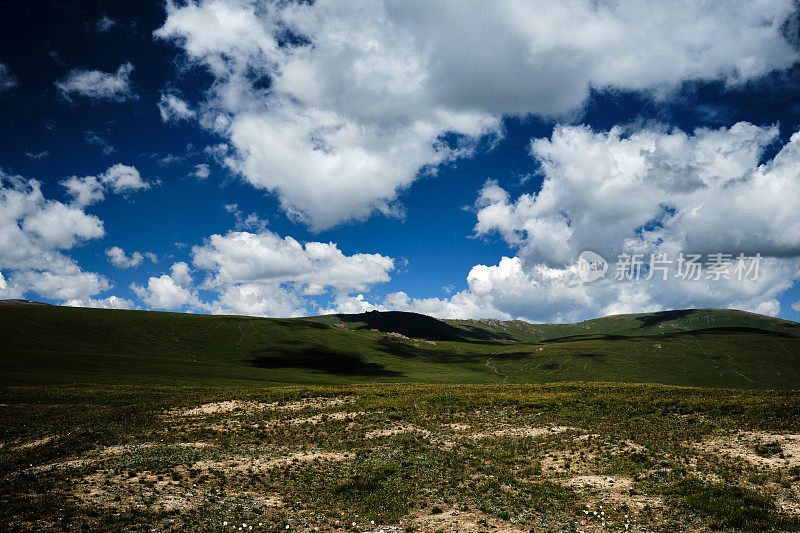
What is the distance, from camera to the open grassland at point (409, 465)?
19391 mm

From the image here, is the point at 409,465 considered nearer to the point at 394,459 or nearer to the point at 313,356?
the point at 394,459

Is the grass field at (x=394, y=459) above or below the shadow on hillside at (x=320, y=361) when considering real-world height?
above

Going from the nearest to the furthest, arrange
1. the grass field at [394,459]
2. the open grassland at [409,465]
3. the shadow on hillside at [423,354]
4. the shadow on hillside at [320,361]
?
1. the open grassland at [409,465]
2. the grass field at [394,459]
3. the shadow on hillside at [320,361]
4. the shadow on hillside at [423,354]

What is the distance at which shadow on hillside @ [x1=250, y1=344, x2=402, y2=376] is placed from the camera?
131 metres

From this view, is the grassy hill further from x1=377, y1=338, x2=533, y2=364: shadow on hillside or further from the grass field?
the grass field

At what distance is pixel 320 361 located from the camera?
146m

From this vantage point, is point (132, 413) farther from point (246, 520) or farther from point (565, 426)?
point (565, 426)

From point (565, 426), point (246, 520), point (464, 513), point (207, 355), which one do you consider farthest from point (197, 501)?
point (207, 355)

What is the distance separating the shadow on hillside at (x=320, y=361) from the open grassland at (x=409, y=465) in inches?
3343

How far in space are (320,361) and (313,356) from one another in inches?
336

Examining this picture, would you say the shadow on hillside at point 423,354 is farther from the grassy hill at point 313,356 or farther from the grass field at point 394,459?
the grass field at point 394,459

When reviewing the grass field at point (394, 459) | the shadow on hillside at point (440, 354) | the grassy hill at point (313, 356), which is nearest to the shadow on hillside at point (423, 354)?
the shadow on hillside at point (440, 354)

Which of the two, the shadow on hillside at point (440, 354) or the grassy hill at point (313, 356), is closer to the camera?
the grassy hill at point (313, 356)

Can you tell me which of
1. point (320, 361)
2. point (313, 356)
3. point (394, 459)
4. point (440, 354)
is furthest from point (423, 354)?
point (394, 459)
